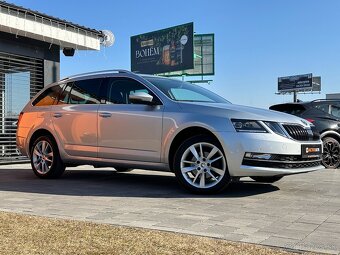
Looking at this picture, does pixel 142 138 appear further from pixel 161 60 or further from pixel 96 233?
pixel 161 60

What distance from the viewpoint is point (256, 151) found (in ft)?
19.5

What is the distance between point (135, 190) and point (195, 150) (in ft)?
3.60

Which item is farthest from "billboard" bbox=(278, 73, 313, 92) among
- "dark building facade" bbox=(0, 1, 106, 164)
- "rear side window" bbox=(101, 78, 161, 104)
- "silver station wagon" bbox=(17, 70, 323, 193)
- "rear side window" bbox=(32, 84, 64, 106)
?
"rear side window" bbox=(101, 78, 161, 104)

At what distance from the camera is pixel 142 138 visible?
22.4 feet

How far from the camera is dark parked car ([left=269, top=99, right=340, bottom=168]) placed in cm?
1072

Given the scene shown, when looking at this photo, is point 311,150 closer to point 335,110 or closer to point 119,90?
point 119,90

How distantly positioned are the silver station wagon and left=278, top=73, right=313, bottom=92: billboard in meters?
80.0

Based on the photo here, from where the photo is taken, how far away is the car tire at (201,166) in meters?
6.16

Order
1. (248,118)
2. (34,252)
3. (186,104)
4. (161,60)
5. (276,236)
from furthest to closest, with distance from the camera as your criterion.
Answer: (161,60)
(186,104)
(248,118)
(276,236)
(34,252)

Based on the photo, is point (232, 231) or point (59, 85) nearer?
point (232, 231)

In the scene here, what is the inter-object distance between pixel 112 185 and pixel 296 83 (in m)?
82.8

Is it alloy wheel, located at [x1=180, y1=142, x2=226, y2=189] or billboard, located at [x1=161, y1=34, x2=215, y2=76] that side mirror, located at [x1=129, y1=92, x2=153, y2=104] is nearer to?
alloy wheel, located at [x1=180, y1=142, x2=226, y2=189]

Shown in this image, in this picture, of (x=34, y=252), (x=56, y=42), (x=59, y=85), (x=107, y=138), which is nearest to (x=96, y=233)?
(x=34, y=252)

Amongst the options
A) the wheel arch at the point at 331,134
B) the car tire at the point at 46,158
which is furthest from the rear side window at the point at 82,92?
the wheel arch at the point at 331,134
